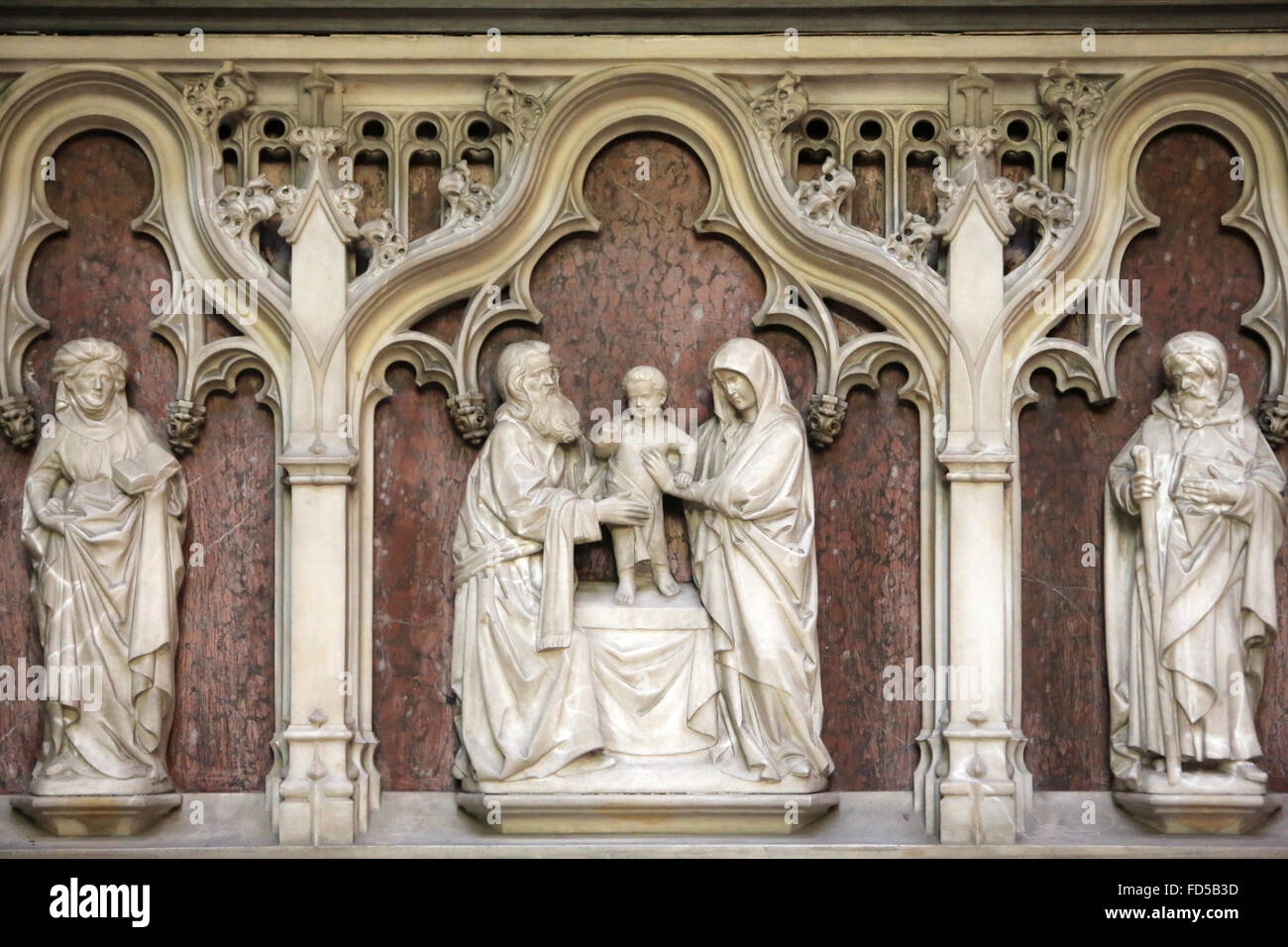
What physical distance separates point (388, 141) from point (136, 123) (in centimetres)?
119

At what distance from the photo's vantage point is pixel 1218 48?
430 inches

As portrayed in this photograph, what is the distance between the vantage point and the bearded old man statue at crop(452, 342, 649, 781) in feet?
34.1

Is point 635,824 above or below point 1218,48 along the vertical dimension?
below

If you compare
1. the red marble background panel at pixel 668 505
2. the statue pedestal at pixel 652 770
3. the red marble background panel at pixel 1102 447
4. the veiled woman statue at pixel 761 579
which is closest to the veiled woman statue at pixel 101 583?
the red marble background panel at pixel 668 505

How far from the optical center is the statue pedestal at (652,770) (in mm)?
10352

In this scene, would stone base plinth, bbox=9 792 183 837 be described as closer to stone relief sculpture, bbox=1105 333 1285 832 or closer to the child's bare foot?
the child's bare foot

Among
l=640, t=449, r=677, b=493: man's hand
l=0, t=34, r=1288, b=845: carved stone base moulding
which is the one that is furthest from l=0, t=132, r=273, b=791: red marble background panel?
l=640, t=449, r=677, b=493: man's hand

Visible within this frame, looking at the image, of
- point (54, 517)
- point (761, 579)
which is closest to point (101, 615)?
point (54, 517)

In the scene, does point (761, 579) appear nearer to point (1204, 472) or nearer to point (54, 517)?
point (1204, 472)

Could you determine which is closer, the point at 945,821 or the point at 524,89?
the point at 945,821

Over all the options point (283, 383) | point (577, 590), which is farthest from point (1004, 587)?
point (283, 383)

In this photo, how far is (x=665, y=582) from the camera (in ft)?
35.2

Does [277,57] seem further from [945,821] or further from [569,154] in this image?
[945,821]

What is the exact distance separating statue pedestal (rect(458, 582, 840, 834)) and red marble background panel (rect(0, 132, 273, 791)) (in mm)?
1196
